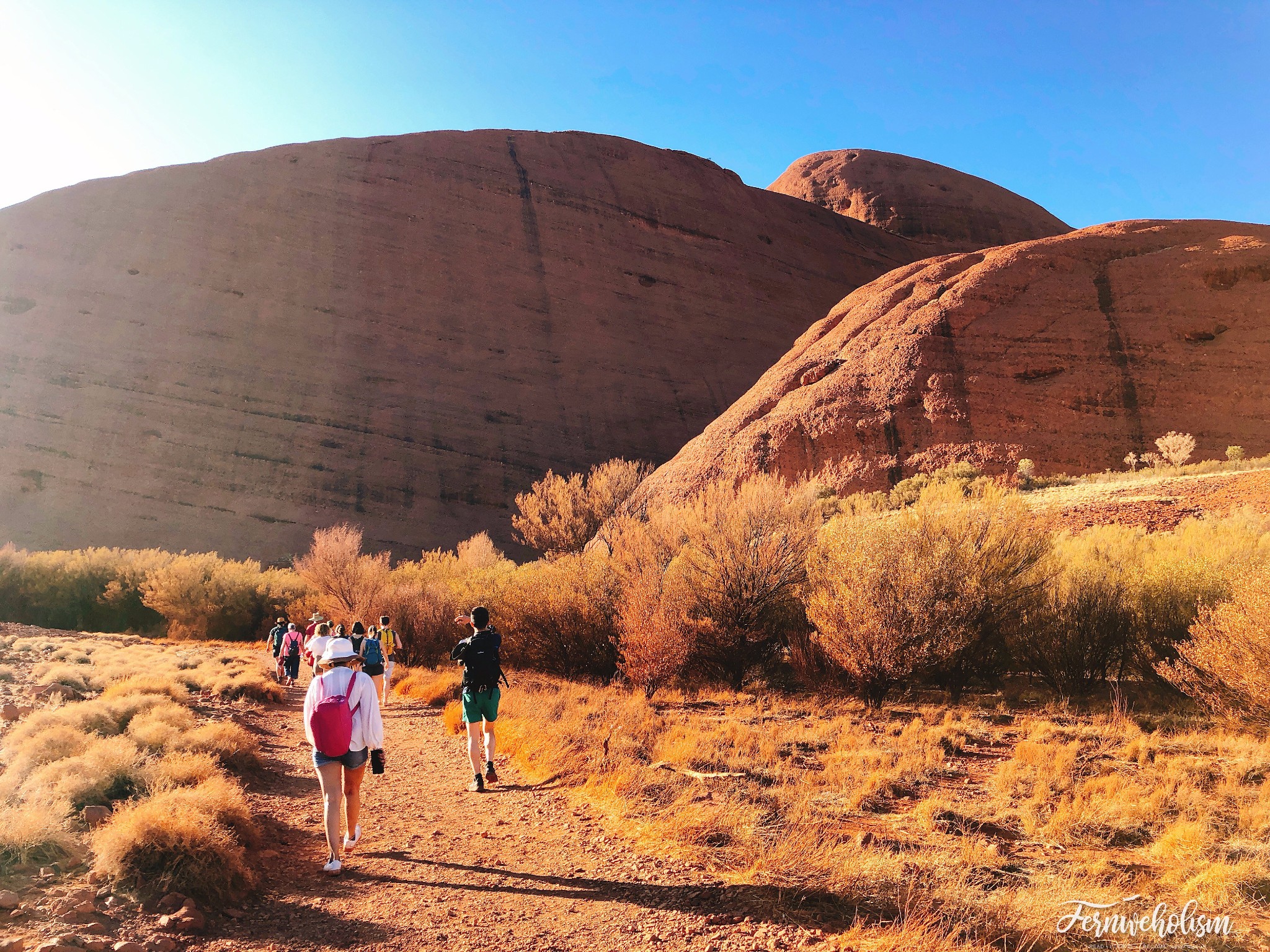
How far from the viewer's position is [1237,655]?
6.39 m

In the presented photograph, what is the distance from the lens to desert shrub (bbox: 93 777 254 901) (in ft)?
12.7

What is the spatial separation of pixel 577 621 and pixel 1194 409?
55.2ft

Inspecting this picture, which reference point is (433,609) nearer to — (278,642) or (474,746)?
(278,642)

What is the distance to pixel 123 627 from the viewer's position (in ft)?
78.9

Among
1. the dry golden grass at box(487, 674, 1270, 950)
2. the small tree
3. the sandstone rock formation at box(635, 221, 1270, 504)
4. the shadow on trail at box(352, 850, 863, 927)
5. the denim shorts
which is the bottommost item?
the dry golden grass at box(487, 674, 1270, 950)

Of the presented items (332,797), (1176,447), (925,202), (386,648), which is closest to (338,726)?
(332,797)

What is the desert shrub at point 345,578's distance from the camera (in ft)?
62.1

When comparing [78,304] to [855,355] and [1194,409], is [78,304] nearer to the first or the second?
[855,355]

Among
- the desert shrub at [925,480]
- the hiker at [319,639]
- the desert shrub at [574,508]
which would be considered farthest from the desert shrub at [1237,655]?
the desert shrub at [574,508]

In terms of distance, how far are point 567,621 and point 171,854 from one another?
8.61 metres

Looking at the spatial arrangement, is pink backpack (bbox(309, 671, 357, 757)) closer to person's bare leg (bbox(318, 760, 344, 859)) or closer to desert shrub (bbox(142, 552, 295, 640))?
person's bare leg (bbox(318, 760, 344, 859))

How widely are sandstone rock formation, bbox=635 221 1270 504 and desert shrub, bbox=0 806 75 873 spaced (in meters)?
15.7

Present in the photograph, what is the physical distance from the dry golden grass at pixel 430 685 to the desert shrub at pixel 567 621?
53.6 inches

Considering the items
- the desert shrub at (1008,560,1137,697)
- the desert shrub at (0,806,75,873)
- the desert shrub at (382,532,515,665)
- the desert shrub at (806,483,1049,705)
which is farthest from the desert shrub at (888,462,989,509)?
the desert shrub at (0,806,75,873)
